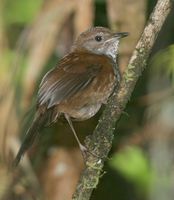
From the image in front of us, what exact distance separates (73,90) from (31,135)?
1.57 feet

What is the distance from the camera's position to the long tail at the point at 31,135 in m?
5.03

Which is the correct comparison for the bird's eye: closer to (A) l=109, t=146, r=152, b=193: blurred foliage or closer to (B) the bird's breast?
(B) the bird's breast

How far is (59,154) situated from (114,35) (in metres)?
1.21

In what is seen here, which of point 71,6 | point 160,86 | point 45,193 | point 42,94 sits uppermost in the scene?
point 71,6

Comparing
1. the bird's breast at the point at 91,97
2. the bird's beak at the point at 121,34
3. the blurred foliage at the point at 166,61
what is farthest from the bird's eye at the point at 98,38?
the blurred foliage at the point at 166,61

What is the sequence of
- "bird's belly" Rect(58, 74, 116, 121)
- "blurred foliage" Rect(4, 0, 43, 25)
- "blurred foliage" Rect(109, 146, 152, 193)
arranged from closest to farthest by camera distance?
"bird's belly" Rect(58, 74, 116, 121)
"blurred foliage" Rect(4, 0, 43, 25)
"blurred foliage" Rect(109, 146, 152, 193)

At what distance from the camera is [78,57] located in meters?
5.72

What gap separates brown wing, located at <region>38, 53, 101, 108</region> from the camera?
5.16 meters

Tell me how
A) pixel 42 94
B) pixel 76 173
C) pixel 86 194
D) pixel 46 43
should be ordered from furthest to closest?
1. pixel 76 173
2. pixel 46 43
3. pixel 42 94
4. pixel 86 194

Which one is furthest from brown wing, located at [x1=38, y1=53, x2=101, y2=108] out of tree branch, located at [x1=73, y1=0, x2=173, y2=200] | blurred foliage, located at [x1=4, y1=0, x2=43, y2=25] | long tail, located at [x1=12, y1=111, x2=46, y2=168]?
blurred foliage, located at [x1=4, y1=0, x2=43, y2=25]

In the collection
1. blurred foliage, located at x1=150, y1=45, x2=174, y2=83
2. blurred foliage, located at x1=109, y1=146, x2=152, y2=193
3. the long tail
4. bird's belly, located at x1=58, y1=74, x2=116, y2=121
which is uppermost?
blurred foliage, located at x1=150, y1=45, x2=174, y2=83

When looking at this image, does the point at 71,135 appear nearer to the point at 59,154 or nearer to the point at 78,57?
the point at 59,154

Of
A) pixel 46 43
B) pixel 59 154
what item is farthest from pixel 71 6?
Result: pixel 59 154

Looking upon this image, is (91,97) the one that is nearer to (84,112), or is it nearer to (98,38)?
(84,112)
